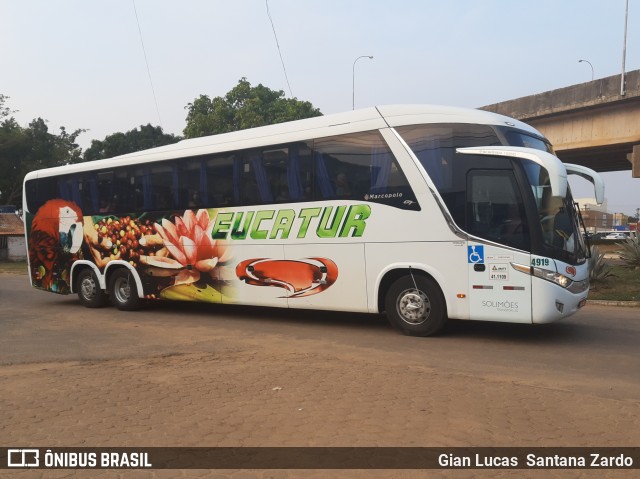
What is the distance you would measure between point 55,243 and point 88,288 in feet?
4.81

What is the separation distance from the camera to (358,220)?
29.8ft

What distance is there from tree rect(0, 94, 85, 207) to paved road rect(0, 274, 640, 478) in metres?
36.1

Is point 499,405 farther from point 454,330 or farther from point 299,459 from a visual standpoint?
point 454,330

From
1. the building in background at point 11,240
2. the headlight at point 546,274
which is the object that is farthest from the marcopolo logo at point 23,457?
the building in background at point 11,240

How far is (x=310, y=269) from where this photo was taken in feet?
31.8

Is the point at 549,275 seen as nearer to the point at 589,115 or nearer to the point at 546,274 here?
the point at 546,274

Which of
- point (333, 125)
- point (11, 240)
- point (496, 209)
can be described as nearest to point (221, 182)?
point (333, 125)

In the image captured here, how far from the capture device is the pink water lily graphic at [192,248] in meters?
10.9

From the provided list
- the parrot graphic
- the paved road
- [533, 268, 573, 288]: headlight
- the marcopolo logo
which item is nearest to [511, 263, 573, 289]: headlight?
[533, 268, 573, 288]: headlight

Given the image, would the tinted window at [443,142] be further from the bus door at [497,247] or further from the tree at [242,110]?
the tree at [242,110]

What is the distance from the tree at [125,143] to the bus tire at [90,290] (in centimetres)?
4864

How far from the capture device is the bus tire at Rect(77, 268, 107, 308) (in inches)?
512

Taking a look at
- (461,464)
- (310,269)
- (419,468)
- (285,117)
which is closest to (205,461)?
(419,468)

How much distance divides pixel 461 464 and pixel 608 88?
874 inches
